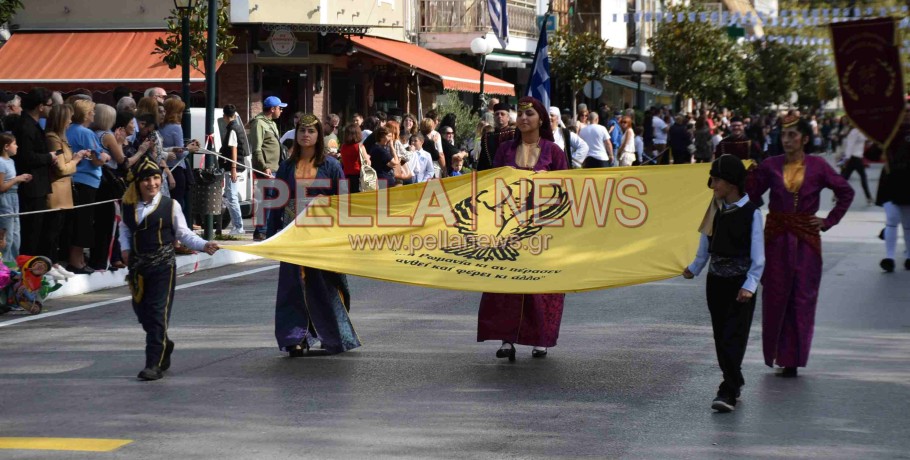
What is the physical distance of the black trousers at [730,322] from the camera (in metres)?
7.81

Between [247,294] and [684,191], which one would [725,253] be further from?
[247,294]

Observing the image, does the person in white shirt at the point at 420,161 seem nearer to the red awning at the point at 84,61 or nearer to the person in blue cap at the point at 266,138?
the person in blue cap at the point at 266,138

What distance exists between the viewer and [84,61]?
2747 cm

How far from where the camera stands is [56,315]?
39.2 feet

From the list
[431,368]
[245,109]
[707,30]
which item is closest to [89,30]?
[245,109]

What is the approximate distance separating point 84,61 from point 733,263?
21754 mm

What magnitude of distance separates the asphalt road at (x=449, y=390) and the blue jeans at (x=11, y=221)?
724 millimetres

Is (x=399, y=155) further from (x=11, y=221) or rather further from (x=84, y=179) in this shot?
(x=11, y=221)

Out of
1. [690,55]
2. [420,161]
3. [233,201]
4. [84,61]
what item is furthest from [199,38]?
[690,55]

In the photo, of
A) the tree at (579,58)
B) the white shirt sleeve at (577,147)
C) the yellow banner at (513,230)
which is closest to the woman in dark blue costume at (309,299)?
the yellow banner at (513,230)

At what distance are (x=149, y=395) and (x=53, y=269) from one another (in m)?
5.72

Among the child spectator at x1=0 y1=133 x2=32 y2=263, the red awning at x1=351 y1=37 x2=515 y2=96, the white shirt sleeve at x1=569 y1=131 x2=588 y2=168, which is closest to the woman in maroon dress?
the child spectator at x1=0 y1=133 x2=32 y2=263

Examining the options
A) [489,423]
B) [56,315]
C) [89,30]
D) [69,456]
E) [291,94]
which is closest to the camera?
[69,456]

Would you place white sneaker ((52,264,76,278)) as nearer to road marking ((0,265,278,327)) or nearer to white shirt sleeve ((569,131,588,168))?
road marking ((0,265,278,327))
